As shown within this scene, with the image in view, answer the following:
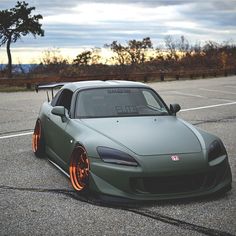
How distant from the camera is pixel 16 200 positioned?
5.11 meters

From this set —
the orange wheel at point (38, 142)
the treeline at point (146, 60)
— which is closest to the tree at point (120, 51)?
the treeline at point (146, 60)

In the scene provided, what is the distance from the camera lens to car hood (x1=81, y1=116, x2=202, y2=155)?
16.2 feet

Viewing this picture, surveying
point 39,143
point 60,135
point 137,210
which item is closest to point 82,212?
point 137,210

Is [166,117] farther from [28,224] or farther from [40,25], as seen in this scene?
[40,25]

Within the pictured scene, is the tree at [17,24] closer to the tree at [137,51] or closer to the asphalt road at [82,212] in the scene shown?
the tree at [137,51]

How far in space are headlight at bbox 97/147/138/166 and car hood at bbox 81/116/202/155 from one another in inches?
4.6

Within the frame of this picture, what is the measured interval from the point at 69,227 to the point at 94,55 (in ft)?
156

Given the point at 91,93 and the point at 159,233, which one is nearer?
the point at 159,233

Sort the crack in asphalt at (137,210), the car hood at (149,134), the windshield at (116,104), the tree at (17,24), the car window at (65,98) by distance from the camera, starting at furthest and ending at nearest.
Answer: the tree at (17,24) → the car window at (65,98) → the windshield at (116,104) → the car hood at (149,134) → the crack in asphalt at (137,210)

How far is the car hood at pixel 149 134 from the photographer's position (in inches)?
194

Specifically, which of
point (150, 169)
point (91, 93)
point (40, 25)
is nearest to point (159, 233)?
point (150, 169)

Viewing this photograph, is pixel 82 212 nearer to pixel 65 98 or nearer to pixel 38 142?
pixel 65 98

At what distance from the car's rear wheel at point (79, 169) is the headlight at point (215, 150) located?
1.38 m

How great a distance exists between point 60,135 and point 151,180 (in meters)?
1.83
